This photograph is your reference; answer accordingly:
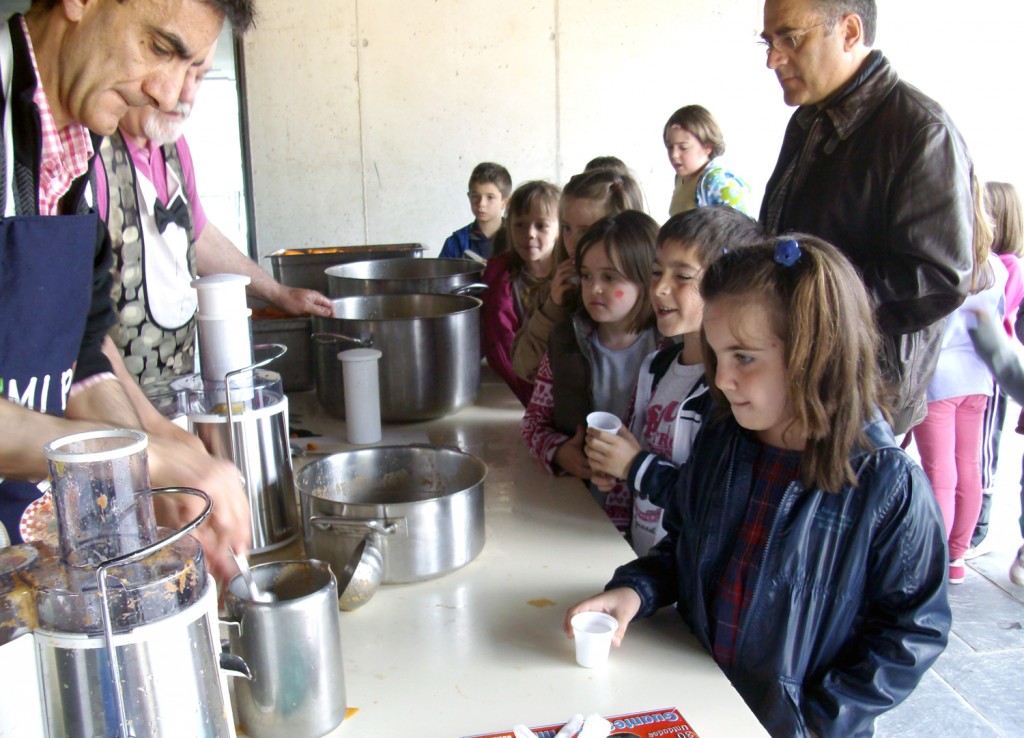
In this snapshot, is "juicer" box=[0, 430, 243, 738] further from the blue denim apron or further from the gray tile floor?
the gray tile floor

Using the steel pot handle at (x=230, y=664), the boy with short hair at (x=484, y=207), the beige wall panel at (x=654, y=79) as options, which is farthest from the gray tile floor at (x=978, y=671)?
the beige wall panel at (x=654, y=79)

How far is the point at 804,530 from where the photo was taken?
1.10m

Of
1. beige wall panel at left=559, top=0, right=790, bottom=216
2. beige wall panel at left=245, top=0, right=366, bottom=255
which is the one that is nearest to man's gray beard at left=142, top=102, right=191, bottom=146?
beige wall panel at left=245, top=0, right=366, bottom=255

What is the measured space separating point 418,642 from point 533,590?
0.66ft

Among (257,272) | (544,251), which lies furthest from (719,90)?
(257,272)

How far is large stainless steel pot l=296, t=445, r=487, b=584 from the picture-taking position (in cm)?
112

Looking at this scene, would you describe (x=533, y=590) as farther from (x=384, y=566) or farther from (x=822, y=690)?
(x=822, y=690)

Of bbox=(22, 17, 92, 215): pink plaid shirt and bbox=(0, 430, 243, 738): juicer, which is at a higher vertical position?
bbox=(22, 17, 92, 215): pink plaid shirt

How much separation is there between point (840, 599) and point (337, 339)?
3.88ft

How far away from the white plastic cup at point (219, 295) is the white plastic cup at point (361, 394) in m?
0.43

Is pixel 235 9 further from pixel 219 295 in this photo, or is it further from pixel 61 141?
pixel 219 295

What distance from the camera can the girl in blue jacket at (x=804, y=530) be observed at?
3.45 ft

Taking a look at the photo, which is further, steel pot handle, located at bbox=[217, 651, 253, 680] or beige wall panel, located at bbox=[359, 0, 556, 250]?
beige wall panel, located at bbox=[359, 0, 556, 250]

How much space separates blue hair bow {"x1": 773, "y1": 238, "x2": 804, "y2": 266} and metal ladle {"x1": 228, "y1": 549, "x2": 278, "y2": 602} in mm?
782
